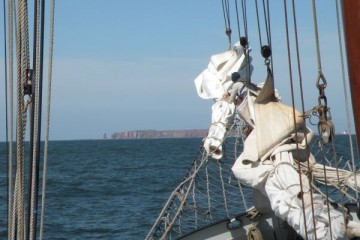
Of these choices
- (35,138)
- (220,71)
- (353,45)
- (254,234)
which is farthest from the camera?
(220,71)

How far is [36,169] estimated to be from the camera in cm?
463

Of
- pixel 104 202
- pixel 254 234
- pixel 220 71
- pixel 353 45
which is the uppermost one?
pixel 220 71

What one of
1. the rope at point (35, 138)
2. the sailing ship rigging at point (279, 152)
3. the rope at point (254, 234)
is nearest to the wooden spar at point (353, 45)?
the sailing ship rigging at point (279, 152)

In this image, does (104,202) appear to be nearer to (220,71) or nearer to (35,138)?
(220,71)

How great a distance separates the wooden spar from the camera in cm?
302

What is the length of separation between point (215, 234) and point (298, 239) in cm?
72

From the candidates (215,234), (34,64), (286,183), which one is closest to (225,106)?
(215,234)

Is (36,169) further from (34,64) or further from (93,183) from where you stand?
(93,183)

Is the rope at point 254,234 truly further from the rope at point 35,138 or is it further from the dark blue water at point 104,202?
the dark blue water at point 104,202

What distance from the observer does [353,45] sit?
302 cm

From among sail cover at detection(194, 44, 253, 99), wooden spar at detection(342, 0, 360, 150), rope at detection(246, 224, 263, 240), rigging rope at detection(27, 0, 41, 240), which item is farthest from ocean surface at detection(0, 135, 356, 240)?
wooden spar at detection(342, 0, 360, 150)

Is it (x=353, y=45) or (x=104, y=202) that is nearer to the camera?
(x=353, y=45)

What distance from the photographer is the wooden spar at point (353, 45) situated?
119 inches

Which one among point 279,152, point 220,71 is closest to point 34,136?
point 279,152
